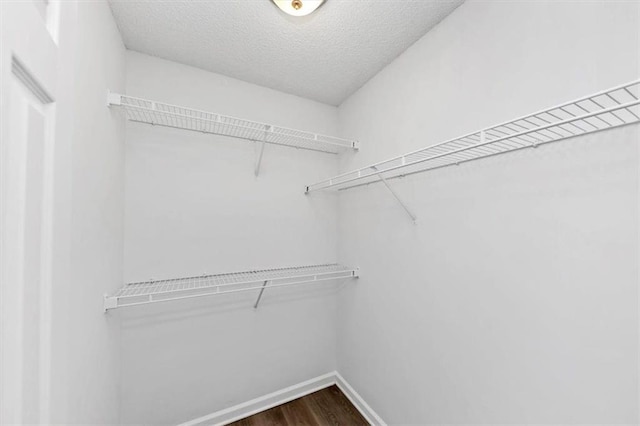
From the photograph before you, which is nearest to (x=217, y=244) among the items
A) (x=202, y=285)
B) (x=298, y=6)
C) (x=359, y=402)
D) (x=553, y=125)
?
(x=202, y=285)

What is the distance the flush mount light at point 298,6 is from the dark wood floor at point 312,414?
2.43 meters

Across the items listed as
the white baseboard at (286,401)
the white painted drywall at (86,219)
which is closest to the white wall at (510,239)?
the white baseboard at (286,401)

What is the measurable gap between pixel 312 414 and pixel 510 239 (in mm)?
1735

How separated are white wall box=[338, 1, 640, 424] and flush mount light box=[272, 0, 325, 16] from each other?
0.64 metres

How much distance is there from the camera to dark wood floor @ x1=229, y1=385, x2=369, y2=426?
5.49 feet

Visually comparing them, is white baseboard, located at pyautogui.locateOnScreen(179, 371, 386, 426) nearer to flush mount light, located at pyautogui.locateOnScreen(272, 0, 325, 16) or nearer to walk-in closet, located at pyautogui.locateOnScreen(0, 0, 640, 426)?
walk-in closet, located at pyautogui.locateOnScreen(0, 0, 640, 426)

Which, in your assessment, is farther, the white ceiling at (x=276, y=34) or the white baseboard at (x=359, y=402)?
the white baseboard at (x=359, y=402)

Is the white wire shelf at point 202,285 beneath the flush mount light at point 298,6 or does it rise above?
beneath

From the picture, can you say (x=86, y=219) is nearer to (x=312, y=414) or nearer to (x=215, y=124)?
(x=215, y=124)

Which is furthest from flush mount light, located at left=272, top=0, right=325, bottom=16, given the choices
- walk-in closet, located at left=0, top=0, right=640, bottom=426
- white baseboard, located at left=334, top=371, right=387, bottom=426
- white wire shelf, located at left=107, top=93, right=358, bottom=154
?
white baseboard, located at left=334, top=371, right=387, bottom=426

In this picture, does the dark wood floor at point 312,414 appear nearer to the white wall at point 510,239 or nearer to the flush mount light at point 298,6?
the white wall at point 510,239

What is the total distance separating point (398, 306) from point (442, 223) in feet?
1.98

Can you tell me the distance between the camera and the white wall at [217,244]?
1.47 m

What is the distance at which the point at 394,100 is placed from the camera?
5.13ft
